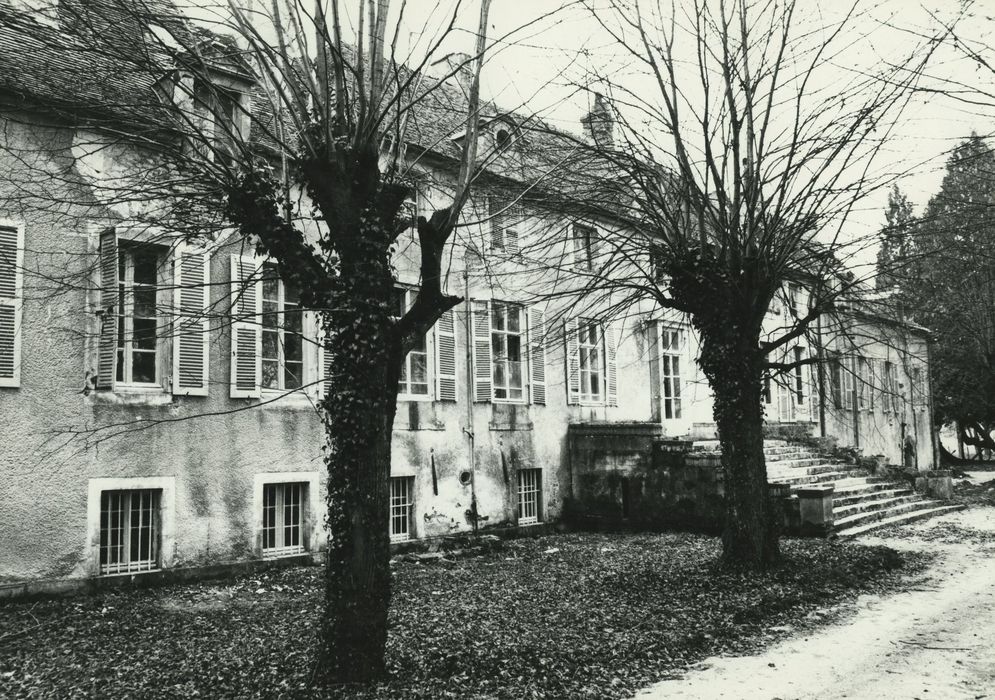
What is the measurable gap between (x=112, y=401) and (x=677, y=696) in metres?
7.84

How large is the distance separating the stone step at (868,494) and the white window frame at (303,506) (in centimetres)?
980

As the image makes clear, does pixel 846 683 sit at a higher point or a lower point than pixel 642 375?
lower

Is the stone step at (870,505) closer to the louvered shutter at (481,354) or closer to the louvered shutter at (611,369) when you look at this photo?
the louvered shutter at (611,369)

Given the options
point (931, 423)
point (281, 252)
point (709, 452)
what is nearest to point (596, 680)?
point (281, 252)

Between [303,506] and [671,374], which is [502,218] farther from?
[671,374]

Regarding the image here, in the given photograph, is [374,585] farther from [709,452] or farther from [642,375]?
[642,375]

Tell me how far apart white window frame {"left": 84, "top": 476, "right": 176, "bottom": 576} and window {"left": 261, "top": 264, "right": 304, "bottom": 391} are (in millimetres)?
2066

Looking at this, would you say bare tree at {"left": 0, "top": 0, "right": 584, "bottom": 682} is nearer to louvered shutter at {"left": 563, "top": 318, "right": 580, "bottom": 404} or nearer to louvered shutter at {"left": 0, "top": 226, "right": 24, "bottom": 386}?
louvered shutter at {"left": 0, "top": 226, "right": 24, "bottom": 386}

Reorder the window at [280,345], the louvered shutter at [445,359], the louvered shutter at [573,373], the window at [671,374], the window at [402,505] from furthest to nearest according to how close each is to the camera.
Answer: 1. the window at [671,374]
2. the louvered shutter at [573,373]
3. the louvered shutter at [445,359]
4. the window at [402,505]
5. the window at [280,345]

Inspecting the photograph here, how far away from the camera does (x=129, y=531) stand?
10.1m

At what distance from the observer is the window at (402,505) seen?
1328 centimetres

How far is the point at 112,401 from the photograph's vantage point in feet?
32.7

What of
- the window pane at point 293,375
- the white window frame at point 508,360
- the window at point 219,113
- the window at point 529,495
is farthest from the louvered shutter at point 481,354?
the window at point 219,113

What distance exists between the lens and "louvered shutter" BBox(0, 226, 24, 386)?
9.16 metres
